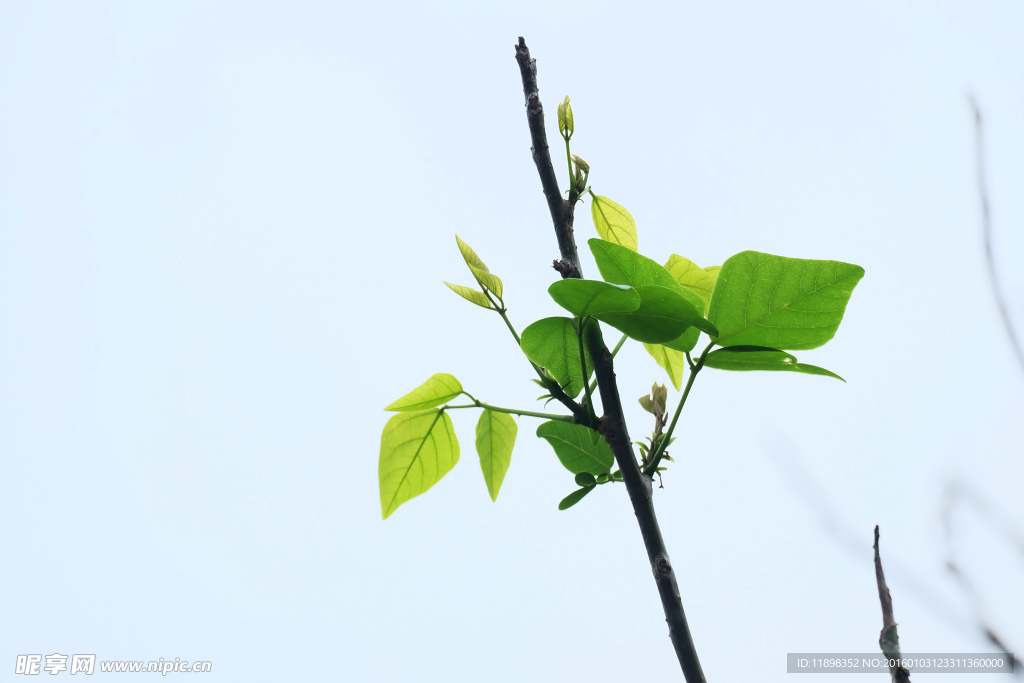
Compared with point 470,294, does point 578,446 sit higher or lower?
lower

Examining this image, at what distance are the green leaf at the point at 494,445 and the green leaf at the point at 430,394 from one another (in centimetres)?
4

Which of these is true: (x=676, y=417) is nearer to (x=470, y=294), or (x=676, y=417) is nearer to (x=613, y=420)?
(x=613, y=420)

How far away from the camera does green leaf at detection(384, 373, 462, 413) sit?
0.44 meters

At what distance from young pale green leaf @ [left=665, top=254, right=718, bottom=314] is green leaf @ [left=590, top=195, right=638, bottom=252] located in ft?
0.18

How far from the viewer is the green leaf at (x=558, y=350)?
0.41 m

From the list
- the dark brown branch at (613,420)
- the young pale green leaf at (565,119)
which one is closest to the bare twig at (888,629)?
the dark brown branch at (613,420)

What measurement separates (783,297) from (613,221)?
0.64 feet

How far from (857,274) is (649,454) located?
0.16 meters

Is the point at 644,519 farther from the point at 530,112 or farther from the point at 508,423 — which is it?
the point at 530,112

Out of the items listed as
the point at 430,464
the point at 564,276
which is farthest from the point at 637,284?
the point at 430,464

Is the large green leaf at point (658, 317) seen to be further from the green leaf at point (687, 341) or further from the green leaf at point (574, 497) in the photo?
the green leaf at point (574, 497)

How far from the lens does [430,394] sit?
1.47 ft

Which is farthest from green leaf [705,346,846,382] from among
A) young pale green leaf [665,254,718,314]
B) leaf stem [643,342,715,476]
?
young pale green leaf [665,254,718,314]

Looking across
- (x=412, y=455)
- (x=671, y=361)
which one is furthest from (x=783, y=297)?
(x=412, y=455)
